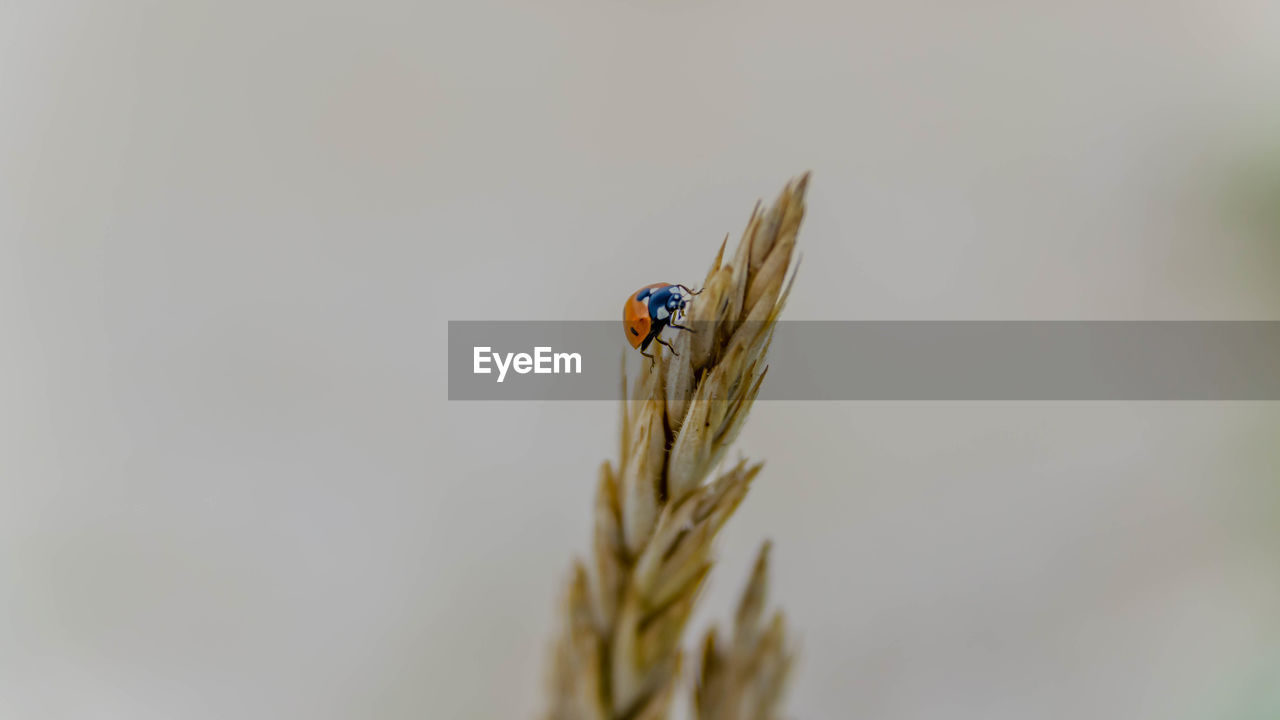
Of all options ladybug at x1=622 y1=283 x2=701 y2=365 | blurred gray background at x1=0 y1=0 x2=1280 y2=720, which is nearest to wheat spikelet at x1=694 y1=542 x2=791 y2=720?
ladybug at x1=622 y1=283 x2=701 y2=365

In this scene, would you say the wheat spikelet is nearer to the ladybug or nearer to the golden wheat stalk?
the golden wheat stalk

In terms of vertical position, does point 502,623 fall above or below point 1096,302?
below

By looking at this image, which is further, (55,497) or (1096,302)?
(1096,302)

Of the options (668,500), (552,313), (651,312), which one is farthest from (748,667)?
(552,313)

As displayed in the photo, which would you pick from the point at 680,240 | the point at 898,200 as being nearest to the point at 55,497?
the point at 680,240

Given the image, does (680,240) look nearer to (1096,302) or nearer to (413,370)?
(413,370)

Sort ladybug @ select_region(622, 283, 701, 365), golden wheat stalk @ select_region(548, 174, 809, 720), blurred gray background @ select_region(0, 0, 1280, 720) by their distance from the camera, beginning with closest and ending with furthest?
golden wheat stalk @ select_region(548, 174, 809, 720), ladybug @ select_region(622, 283, 701, 365), blurred gray background @ select_region(0, 0, 1280, 720)
